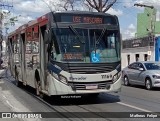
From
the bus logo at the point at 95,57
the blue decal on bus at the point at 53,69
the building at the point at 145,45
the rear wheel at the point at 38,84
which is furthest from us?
the building at the point at 145,45

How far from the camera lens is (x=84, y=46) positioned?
12570 millimetres

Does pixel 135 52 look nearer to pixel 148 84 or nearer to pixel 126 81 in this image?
pixel 126 81

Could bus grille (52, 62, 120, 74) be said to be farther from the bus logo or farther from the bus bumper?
the bus bumper

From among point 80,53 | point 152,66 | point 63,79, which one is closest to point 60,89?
point 63,79

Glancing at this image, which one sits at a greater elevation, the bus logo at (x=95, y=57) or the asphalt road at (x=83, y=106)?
the bus logo at (x=95, y=57)

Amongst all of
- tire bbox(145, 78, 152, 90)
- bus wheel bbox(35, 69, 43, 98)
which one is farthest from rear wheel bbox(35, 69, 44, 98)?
tire bbox(145, 78, 152, 90)

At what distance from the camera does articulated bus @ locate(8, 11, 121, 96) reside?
12273 mm

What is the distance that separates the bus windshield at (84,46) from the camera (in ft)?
40.6

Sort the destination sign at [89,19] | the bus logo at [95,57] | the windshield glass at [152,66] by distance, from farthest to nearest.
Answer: the windshield glass at [152,66] < the destination sign at [89,19] < the bus logo at [95,57]

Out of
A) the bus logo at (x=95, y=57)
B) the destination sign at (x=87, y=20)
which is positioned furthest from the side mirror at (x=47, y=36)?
the bus logo at (x=95, y=57)

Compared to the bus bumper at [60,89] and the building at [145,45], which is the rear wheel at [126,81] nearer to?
the bus bumper at [60,89]

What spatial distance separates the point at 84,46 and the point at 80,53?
0.30m

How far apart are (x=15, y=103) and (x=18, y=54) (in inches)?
241

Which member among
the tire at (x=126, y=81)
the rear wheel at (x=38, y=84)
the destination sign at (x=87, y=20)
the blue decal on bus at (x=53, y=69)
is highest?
the destination sign at (x=87, y=20)
